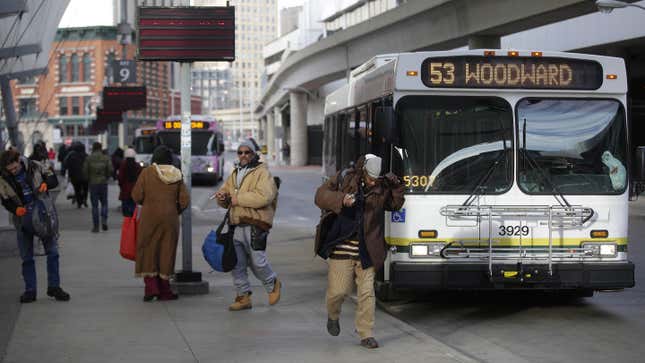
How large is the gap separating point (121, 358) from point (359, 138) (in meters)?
5.36

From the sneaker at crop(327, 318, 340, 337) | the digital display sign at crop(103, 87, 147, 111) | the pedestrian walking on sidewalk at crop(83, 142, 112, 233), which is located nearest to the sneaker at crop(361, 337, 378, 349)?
the sneaker at crop(327, 318, 340, 337)

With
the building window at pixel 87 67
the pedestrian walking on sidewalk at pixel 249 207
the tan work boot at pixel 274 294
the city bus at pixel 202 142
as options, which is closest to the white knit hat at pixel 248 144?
the pedestrian walking on sidewalk at pixel 249 207

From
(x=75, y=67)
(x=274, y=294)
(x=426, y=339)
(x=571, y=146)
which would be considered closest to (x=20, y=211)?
(x=274, y=294)

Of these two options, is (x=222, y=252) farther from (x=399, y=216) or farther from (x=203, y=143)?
(x=203, y=143)

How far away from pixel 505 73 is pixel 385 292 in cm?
287

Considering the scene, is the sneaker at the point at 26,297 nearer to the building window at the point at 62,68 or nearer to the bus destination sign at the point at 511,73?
the bus destination sign at the point at 511,73

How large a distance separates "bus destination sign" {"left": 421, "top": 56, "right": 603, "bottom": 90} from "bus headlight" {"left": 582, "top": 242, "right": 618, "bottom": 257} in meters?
1.62

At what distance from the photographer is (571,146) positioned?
1064 centimetres

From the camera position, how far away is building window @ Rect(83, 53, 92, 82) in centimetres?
12062

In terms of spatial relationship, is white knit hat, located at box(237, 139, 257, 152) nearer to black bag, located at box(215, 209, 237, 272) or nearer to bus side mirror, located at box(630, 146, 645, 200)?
black bag, located at box(215, 209, 237, 272)

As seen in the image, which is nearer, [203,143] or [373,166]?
[373,166]

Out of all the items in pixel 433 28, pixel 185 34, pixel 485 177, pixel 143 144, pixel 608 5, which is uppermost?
pixel 433 28

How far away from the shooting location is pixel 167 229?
11016 millimetres

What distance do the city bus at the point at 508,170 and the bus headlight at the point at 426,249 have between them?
0.01 meters
